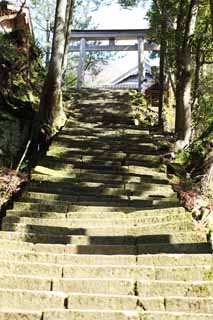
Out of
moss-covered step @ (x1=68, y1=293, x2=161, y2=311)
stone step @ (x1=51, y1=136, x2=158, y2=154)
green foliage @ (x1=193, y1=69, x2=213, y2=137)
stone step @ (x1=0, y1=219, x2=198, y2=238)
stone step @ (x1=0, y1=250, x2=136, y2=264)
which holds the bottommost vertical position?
green foliage @ (x1=193, y1=69, x2=213, y2=137)

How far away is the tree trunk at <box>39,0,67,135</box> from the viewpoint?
10.1m

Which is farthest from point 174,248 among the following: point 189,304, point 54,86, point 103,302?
point 54,86

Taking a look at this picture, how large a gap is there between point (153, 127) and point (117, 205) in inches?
229

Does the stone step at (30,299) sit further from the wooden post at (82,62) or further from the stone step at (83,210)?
the wooden post at (82,62)

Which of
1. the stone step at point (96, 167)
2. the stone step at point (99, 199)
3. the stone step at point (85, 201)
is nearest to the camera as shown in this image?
the stone step at point (85, 201)

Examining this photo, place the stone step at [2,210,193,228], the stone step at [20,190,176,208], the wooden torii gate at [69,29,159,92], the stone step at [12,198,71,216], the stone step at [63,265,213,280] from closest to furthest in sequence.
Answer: the stone step at [63,265,213,280]
the stone step at [2,210,193,228]
the stone step at [12,198,71,216]
the stone step at [20,190,176,208]
the wooden torii gate at [69,29,159,92]

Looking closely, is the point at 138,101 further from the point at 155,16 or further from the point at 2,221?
the point at 2,221

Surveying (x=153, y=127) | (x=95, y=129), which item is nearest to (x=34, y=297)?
(x=95, y=129)

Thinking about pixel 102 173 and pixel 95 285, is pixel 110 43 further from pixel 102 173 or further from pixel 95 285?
pixel 95 285

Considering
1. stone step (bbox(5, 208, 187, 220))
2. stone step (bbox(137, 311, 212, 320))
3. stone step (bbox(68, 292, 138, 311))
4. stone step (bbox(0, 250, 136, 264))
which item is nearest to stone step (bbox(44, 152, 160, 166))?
stone step (bbox(5, 208, 187, 220))

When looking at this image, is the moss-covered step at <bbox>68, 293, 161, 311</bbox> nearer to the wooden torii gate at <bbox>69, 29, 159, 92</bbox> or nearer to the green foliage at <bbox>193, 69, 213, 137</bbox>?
the green foliage at <bbox>193, 69, 213, 137</bbox>

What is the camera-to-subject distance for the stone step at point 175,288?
493cm

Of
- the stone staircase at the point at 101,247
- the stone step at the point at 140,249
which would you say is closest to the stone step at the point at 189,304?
the stone staircase at the point at 101,247

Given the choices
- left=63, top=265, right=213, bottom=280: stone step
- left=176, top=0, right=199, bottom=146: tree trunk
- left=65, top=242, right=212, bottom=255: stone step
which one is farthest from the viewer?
left=176, top=0, right=199, bottom=146: tree trunk
